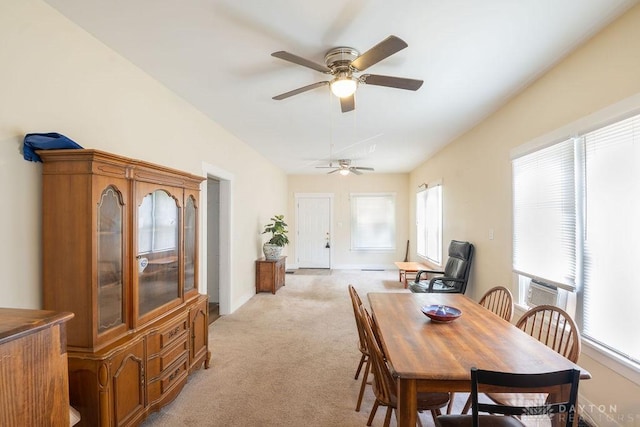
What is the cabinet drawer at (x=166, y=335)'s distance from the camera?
2121mm

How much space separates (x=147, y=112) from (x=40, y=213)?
4.31 ft

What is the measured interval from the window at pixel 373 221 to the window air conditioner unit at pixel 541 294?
18.0 ft

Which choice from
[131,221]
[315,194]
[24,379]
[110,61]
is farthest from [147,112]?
[315,194]

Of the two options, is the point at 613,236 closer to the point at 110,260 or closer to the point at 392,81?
the point at 392,81

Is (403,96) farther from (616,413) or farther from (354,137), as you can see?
(616,413)

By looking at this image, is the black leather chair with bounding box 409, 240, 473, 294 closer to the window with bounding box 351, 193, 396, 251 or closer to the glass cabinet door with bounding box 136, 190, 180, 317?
the glass cabinet door with bounding box 136, 190, 180, 317

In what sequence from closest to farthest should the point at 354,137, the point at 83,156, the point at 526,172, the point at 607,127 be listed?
1. the point at 83,156
2. the point at 607,127
3. the point at 526,172
4. the point at 354,137

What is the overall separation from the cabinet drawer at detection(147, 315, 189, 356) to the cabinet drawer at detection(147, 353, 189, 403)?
20 centimetres

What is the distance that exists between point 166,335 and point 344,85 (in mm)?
2266

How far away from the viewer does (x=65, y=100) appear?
194cm

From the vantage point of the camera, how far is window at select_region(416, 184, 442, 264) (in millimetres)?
5930

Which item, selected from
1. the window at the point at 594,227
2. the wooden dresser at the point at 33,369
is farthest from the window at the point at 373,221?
the wooden dresser at the point at 33,369

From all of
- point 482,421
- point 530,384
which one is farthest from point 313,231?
point 530,384

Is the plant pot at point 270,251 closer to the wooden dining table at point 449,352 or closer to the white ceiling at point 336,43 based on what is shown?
the white ceiling at point 336,43
